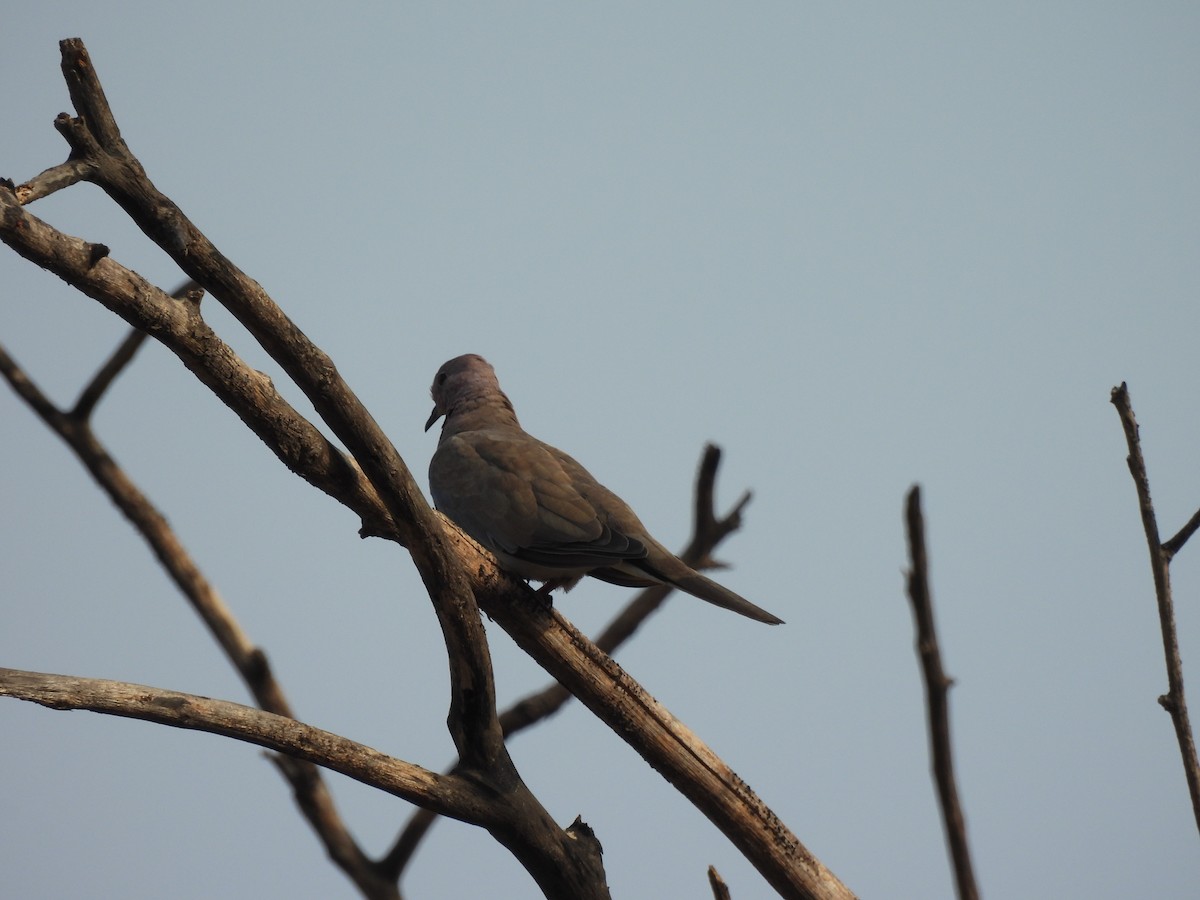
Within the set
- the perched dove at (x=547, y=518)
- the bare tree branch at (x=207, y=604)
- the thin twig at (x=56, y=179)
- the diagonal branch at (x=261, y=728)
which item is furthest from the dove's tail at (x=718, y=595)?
the bare tree branch at (x=207, y=604)

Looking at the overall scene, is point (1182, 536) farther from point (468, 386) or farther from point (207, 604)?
point (207, 604)

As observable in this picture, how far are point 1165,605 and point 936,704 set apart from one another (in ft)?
2.05

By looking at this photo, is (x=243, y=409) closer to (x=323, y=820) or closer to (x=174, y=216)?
(x=174, y=216)

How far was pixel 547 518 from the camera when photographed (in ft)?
15.8

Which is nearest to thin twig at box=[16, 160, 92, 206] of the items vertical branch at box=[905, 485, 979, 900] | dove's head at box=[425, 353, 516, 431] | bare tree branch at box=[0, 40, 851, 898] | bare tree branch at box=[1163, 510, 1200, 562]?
bare tree branch at box=[0, 40, 851, 898]

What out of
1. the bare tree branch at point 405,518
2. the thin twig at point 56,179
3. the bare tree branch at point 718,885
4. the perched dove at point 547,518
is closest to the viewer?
the thin twig at point 56,179

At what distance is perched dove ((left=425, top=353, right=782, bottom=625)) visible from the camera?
4699 mm

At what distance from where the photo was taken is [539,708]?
654 centimetres

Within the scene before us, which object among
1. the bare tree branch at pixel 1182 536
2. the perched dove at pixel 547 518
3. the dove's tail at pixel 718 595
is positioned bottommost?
the bare tree branch at pixel 1182 536

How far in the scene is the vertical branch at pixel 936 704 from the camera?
2314mm

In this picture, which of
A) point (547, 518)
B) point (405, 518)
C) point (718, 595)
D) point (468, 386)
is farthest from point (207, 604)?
point (405, 518)

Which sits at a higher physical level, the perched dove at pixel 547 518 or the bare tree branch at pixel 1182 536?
the perched dove at pixel 547 518

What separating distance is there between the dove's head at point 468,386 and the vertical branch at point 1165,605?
4.04 m

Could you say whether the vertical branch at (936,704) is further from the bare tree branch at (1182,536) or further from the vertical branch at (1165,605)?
the bare tree branch at (1182,536)
